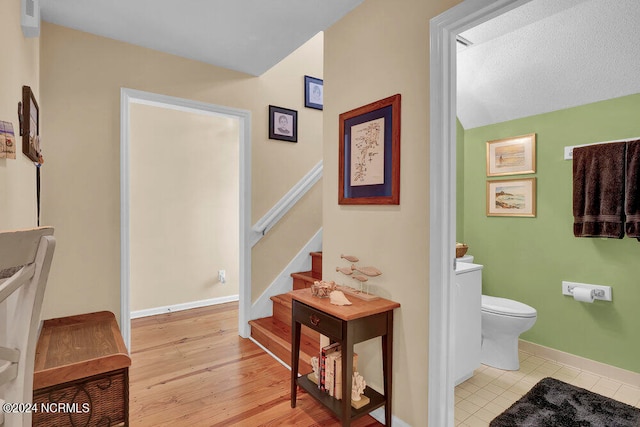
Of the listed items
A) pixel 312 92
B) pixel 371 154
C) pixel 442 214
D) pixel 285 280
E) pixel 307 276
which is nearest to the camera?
pixel 442 214

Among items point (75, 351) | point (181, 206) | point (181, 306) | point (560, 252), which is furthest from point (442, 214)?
point (181, 306)

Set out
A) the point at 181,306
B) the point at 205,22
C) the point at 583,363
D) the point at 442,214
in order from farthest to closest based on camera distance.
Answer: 1. the point at 181,306
2. the point at 583,363
3. the point at 205,22
4. the point at 442,214

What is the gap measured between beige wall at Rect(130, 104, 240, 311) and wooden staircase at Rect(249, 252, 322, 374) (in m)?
1.27

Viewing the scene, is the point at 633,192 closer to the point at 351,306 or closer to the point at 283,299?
the point at 351,306

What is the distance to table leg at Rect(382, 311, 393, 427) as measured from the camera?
1686 mm

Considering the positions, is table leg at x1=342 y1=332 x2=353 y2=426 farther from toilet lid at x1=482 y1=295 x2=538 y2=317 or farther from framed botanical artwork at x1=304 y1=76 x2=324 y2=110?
framed botanical artwork at x1=304 y1=76 x2=324 y2=110

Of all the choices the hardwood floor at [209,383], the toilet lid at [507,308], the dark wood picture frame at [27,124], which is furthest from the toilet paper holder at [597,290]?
the dark wood picture frame at [27,124]

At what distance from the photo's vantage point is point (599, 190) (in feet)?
7.79

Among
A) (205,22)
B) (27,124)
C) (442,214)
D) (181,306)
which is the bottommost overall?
(181,306)

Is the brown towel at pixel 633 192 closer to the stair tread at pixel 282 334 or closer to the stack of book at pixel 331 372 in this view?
the stack of book at pixel 331 372

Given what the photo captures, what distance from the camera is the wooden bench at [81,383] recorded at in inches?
57.5

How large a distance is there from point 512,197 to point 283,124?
217 centimetres

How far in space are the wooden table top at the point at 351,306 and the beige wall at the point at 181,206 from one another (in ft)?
7.76

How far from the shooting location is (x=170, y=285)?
12.1ft
